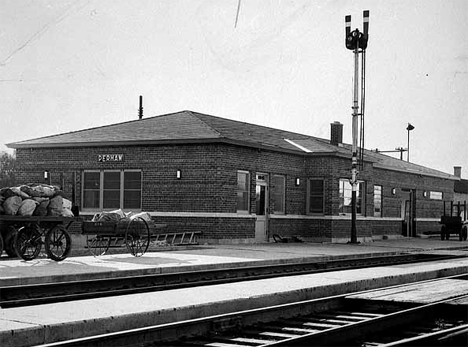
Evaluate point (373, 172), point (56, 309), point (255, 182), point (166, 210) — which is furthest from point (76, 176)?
point (56, 309)

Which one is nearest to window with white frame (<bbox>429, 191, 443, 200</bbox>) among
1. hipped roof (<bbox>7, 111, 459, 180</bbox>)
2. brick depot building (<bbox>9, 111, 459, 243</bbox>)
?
brick depot building (<bbox>9, 111, 459, 243</bbox>)

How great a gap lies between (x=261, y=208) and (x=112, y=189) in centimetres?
536

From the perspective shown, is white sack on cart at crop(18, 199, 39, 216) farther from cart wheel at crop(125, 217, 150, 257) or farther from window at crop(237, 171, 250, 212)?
window at crop(237, 171, 250, 212)

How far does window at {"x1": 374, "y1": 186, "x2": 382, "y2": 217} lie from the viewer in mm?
34469

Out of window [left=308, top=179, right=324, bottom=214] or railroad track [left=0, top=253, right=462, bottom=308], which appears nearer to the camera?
railroad track [left=0, top=253, right=462, bottom=308]

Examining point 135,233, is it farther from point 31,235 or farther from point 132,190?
point 132,190

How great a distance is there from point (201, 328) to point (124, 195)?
59.2 ft

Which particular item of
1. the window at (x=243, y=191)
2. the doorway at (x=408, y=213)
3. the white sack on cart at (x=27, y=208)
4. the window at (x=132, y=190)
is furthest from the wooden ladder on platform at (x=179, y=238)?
the doorway at (x=408, y=213)

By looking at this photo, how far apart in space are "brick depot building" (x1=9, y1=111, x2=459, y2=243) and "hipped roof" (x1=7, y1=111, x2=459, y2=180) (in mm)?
41

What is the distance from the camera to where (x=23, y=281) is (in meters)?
13.0

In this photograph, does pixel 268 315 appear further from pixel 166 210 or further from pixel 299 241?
pixel 299 241

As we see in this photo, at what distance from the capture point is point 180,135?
→ 2598 cm

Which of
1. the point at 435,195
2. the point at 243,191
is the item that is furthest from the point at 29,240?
the point at 435,195

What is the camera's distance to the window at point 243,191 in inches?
1031
